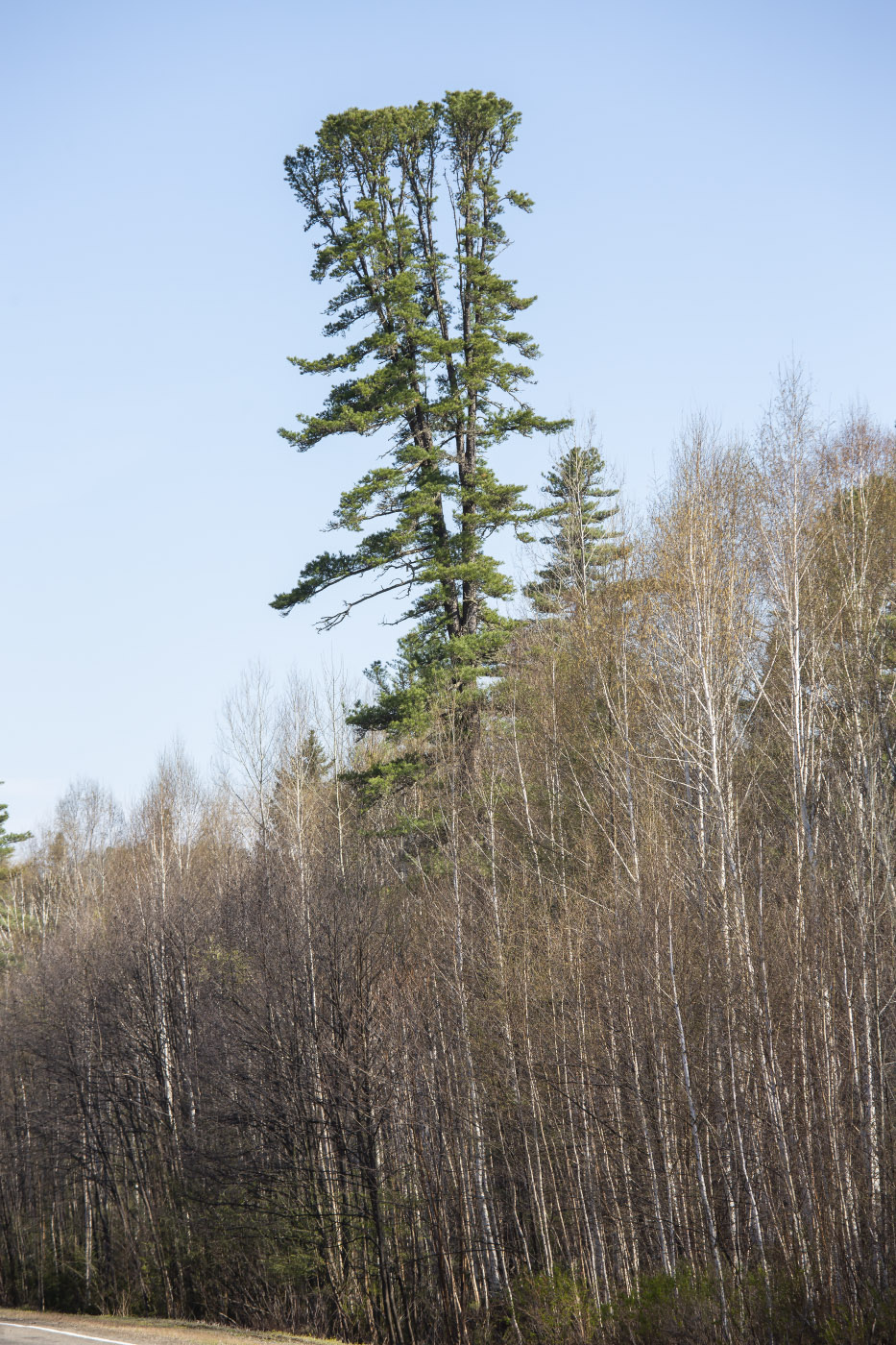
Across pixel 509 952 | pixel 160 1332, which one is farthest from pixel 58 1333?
pixel 509 952

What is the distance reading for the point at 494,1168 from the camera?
19062 millimetres

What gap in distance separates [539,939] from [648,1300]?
22.6ft

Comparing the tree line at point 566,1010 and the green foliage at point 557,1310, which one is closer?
the tree line at point 566,1010

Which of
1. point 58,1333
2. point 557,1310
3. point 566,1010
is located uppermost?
point 566,1010

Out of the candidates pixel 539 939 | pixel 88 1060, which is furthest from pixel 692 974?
pixel 88 1060

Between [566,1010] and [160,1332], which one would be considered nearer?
[566,1010]

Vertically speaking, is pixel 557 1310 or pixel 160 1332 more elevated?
pixel 557 1310

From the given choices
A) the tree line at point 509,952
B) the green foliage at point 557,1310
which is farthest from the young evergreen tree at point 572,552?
the green foliage at point 557,1310

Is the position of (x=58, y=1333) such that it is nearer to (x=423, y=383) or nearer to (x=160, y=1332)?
(x=160, y=1332)

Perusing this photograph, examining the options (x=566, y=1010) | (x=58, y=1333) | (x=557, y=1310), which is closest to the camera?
(x=557, y=1310)

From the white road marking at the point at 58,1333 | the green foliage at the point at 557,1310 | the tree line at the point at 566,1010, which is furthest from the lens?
the white road marking at the point at 58,1333

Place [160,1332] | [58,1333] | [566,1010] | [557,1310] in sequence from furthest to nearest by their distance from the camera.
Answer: [58,1333] → [160,1332] → [566,1010] → [557,1310]

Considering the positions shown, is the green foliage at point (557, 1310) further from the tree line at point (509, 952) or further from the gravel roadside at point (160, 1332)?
the gravel roadside at point (160, 1332)

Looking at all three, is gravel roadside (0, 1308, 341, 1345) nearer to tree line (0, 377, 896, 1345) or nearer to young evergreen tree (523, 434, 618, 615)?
tree line (0, 377, 896, 1345)
